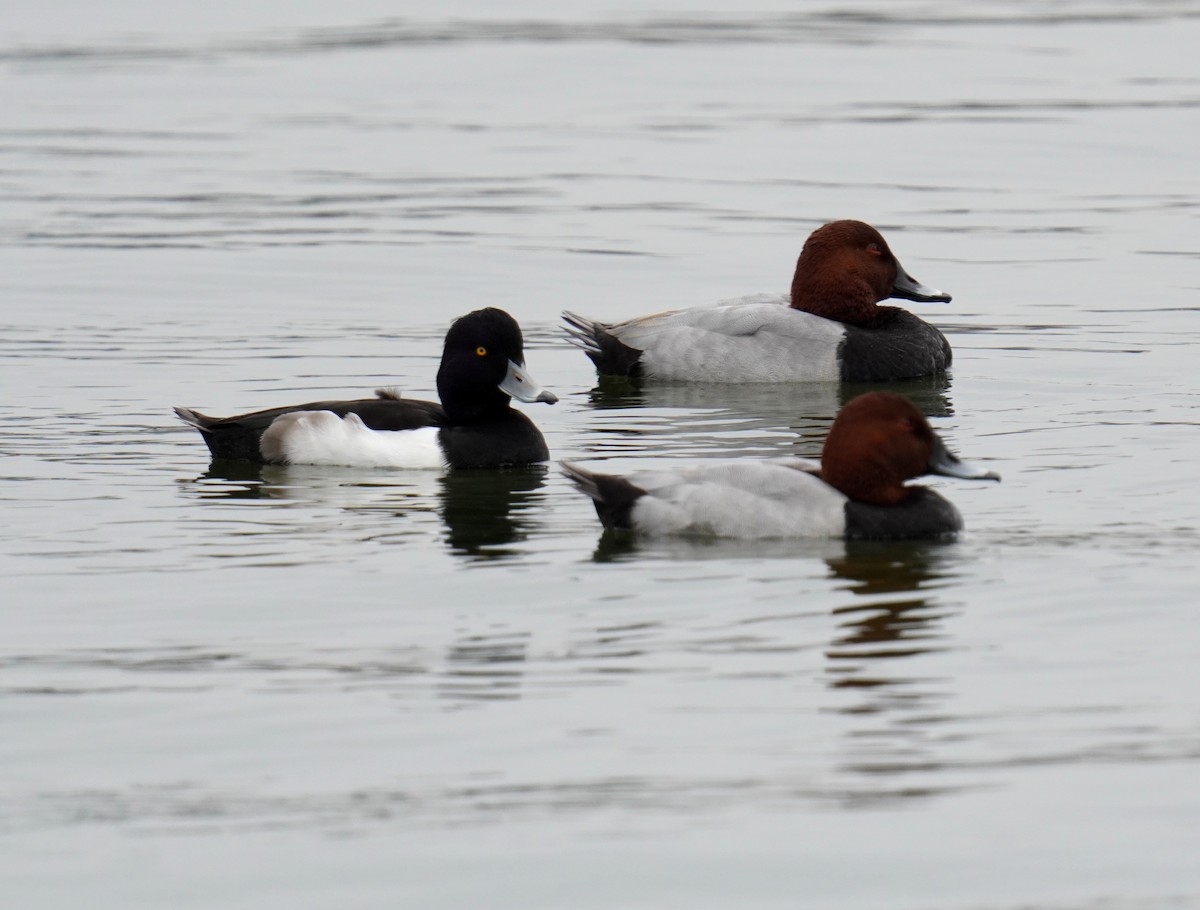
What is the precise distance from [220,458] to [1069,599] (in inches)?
197

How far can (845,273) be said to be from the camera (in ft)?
47.8

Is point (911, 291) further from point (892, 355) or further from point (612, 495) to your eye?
point (612, 495)

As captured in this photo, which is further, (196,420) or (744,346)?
(744,346)

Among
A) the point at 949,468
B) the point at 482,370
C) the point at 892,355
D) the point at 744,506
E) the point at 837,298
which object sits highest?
the point at 837,298

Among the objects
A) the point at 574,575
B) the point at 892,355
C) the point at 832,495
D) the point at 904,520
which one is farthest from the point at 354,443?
the point at 892,355

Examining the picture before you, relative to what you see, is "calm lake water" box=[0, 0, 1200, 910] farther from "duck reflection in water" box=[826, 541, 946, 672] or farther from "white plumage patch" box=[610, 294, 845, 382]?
"white plumage patch" box=[610, 294, 845, 382]

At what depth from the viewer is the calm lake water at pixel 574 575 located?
5.94 meters

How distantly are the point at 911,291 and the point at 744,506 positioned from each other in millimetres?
5853

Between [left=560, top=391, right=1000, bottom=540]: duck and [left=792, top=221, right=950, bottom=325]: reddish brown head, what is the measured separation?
202 inches

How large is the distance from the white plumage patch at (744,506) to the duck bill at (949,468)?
A: 0.46 meters

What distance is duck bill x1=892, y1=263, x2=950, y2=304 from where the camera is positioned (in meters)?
14.7

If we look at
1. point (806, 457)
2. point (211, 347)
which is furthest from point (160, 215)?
point (806, 457)

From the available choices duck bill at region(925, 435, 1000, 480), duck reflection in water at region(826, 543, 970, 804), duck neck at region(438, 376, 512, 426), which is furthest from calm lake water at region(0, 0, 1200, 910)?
duck neck at region(438, 376, 512, 426)

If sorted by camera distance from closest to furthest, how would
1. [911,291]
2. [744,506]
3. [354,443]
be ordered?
[744,506] → [354,443] → [911,291]
